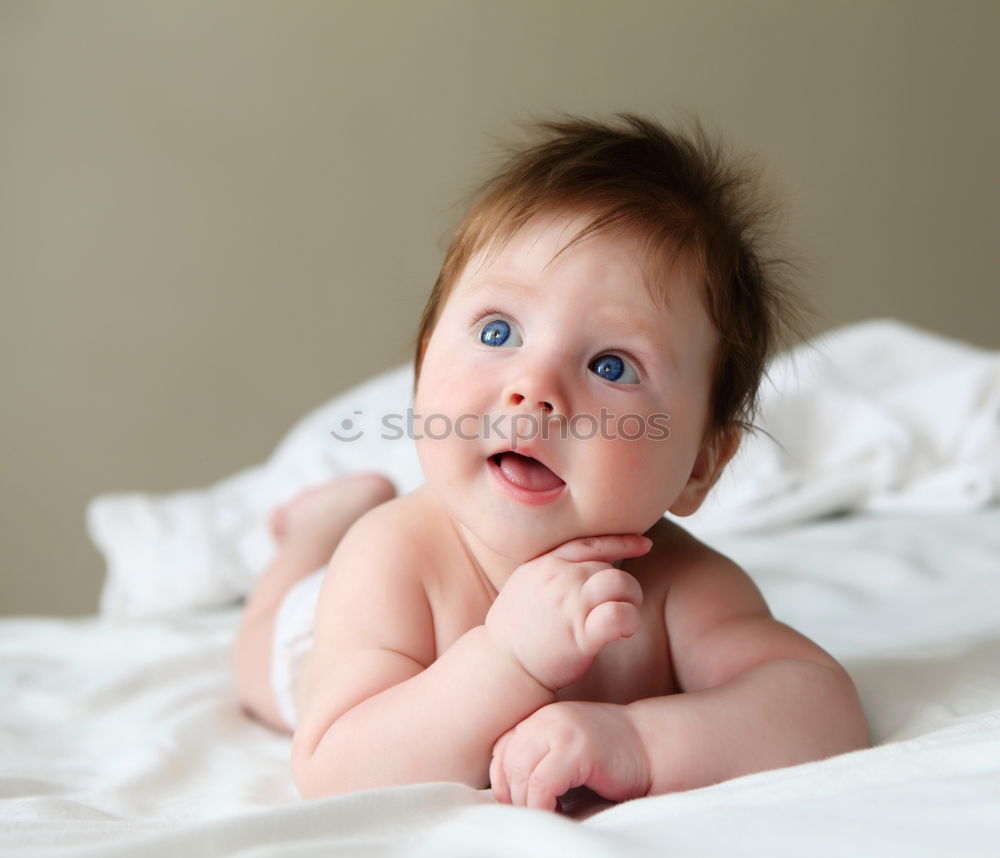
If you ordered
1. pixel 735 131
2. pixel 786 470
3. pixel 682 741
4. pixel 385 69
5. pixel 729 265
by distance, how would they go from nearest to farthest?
pixel 682 741, pixel 729 265, pixel 786 470, pixel 385 69, pixel 735 131

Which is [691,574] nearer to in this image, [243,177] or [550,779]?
[550,779]

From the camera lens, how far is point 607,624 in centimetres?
68

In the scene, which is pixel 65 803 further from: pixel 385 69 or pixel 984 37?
pixel 984 37

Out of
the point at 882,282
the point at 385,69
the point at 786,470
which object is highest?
the point at 385,69

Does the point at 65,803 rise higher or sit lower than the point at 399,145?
lower

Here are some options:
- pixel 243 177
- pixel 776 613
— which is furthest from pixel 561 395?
pixel 243 177

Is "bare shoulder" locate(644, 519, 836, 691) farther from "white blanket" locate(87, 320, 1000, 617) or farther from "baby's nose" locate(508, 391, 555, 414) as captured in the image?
"white blanket" locate(87, 320, 1000, 617)

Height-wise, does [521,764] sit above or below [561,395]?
below

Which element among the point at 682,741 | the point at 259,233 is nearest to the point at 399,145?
the point at 259,233

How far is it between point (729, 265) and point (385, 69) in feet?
7.80

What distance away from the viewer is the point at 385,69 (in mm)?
3018

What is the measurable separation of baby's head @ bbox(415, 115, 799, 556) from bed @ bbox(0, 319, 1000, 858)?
23 centimetres

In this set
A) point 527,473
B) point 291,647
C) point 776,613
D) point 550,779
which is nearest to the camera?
point 550,779

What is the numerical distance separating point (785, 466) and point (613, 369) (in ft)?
3.37
